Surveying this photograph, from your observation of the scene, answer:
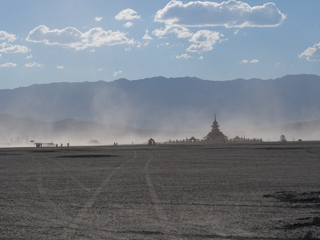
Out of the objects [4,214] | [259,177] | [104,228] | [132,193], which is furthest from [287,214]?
[259,177]

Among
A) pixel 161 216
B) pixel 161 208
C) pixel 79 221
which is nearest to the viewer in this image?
pixel 79 221

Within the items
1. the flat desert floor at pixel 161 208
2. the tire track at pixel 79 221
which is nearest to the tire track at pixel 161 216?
the flat desert floor at pixel 161 208

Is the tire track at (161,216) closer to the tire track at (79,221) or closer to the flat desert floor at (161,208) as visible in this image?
the flat desert floor at (161,208)

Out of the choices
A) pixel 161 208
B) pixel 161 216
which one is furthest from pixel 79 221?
pixel 161 208

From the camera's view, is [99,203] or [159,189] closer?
[99,203]

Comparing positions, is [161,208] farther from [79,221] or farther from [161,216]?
[79,221]

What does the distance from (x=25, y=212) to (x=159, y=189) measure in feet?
19.9

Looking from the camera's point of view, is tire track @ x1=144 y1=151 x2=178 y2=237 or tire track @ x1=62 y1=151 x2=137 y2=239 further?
tire track @ x1=144 y1=151 x2=178 y2=237

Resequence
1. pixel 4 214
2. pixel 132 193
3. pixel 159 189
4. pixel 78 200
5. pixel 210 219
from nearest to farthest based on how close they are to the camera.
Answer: pixel 210 219 < pixel 4 214 < pixel 78 200 < pixel 132 193 < pixel 159 189

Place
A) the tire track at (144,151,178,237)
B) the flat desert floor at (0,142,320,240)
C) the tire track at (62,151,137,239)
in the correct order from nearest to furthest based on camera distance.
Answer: the tire track at (62,151,137,239) < the flat desert floor at (0,142,320,240) < the tire track at (144,151,178,237)

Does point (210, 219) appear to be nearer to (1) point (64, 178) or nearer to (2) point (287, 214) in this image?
(2) point (287, 214)

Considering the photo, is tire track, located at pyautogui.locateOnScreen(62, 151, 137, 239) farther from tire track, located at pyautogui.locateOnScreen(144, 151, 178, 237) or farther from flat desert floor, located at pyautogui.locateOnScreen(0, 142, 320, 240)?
tire track, located at pyautogui.locateOnScreen(144, 151, 178, 237)

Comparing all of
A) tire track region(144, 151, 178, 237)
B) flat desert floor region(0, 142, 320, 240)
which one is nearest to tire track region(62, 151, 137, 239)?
flat desert floor region(0, 142, 320, 240)

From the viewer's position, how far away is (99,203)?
1491 centimetres
